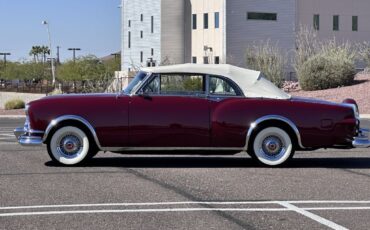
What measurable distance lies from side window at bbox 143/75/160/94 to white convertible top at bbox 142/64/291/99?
163mm

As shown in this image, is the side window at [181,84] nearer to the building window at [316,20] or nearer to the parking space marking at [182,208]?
the parking space marking at [182,208]

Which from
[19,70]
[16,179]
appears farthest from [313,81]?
[19,70]

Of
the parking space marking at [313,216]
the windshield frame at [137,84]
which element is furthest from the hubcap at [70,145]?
the parking space marking at [313,216]

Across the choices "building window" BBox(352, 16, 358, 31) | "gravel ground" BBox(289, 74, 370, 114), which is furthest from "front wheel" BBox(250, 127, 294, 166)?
"building window" BBox(352, 16, 358, 31)

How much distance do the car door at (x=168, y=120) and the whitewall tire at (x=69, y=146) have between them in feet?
2.60

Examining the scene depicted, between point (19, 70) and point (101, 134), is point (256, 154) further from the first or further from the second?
point (19, 70)

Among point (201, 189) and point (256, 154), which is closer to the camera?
point (201, 189)

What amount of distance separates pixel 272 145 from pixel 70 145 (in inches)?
130

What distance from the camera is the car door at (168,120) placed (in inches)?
455

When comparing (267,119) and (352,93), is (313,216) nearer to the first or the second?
(267,119)

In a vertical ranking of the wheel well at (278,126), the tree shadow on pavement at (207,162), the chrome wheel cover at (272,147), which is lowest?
the tree shadow on pavement at (207,162)

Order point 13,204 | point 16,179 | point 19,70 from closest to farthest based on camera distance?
point 13,204 < point 16,179 < point 19,70

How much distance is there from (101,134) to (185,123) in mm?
1359

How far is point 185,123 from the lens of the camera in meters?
11.6
